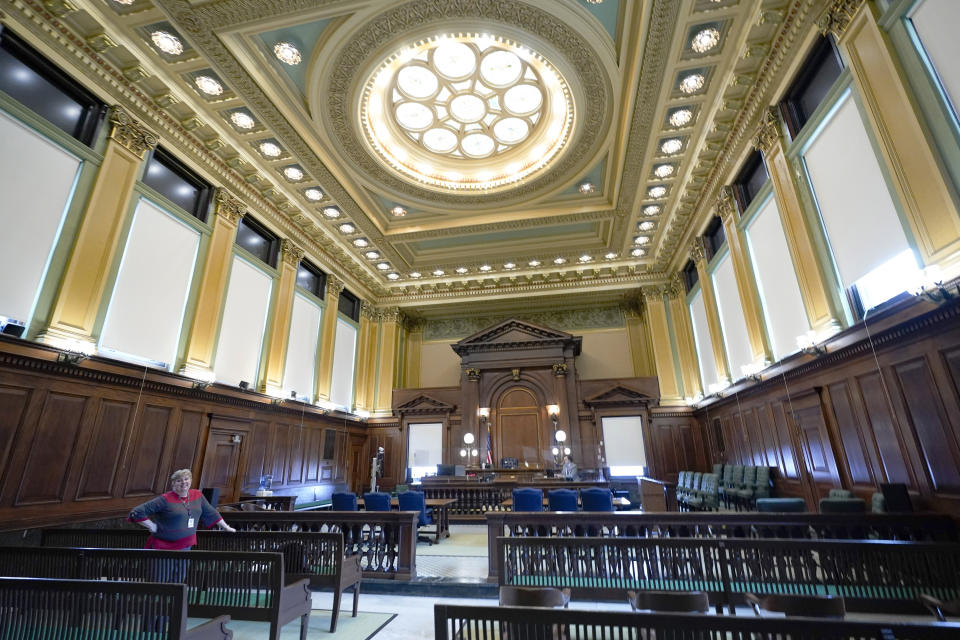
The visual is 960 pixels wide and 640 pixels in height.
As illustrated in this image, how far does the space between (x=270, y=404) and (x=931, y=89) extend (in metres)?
13.0

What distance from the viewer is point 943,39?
15.4 feet

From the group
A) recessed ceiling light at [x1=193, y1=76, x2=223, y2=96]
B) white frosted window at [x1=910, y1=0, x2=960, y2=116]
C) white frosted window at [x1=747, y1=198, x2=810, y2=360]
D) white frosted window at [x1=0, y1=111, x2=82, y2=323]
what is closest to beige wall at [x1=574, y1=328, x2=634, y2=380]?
white frosted window at [x1=747, y1=198, x2=810, y2=360]

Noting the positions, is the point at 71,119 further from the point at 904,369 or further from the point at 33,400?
the point at 904,369

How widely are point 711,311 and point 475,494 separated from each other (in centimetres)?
815

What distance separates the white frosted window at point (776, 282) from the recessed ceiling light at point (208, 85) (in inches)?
428

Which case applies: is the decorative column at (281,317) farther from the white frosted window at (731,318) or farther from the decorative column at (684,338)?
the decorative column at (684,338)

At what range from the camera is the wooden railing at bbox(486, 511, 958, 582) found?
453cm

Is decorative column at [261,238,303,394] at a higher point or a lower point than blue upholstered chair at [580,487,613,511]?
higher

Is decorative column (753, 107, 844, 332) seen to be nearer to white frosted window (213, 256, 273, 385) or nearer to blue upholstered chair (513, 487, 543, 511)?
blue upholstered chair (513, 487, 543, 511)

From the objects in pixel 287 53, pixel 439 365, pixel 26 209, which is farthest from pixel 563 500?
pixel 439 365

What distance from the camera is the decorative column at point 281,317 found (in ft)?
36.5

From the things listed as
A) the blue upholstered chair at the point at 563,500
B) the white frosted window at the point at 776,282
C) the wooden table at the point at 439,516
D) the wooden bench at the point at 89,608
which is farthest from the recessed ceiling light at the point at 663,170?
the wooden bench at the point at 89,608

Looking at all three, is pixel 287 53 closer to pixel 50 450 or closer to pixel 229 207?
pixel 229 207

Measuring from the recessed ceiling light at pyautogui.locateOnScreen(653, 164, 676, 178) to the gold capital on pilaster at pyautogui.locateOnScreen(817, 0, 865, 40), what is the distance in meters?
4.20
